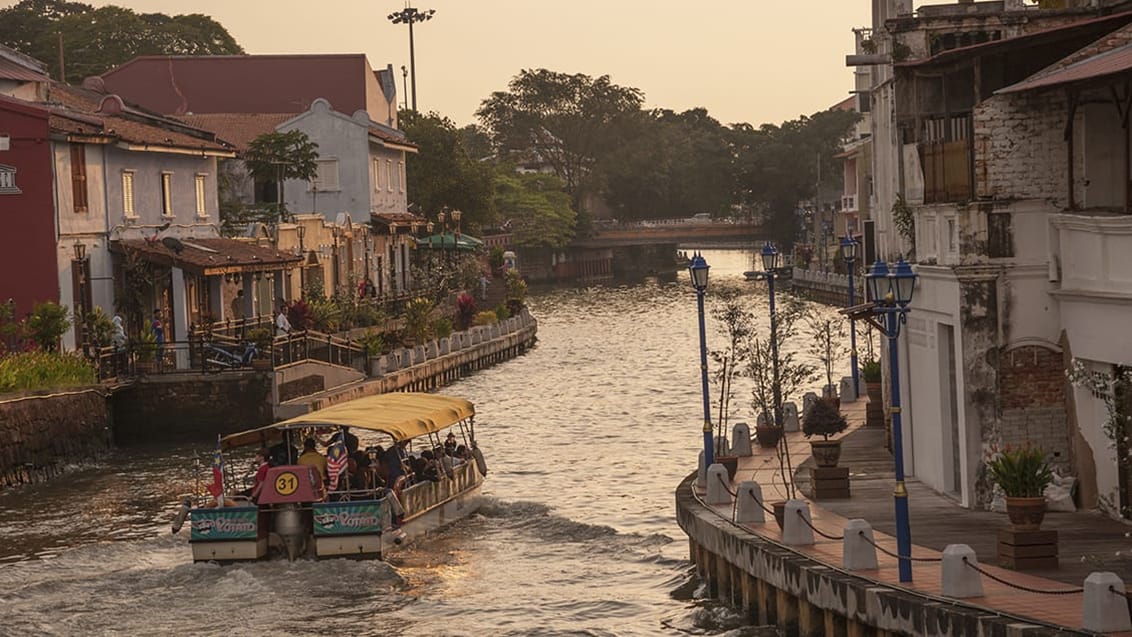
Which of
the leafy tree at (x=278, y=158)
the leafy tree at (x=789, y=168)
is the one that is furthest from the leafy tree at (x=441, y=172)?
the leafy tree at (x=789, y=168)

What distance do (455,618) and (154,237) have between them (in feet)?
107

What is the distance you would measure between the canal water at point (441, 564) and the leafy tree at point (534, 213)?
347 feet

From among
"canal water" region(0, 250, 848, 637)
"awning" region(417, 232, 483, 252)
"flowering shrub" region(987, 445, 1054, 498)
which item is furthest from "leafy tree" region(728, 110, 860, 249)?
"flowering shrub" region(987, 445, 1054, 498)

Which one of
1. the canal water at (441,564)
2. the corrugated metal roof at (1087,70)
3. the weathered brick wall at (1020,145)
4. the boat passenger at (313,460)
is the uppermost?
the corrugated metal roof at (1087,70)

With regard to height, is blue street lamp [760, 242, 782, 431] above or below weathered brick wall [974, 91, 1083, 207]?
below

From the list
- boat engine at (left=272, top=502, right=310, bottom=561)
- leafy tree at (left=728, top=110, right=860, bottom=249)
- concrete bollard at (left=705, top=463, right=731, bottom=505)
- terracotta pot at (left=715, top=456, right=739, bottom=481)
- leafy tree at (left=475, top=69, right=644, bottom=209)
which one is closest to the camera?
concrete bollard at (left=705, top=463, right=731, bottom=505)

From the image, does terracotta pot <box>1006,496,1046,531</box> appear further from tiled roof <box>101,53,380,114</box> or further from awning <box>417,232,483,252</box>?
tiled roof <box>101,53,380,114</box>

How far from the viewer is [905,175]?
34.2 metres

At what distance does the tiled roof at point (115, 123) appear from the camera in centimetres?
5541

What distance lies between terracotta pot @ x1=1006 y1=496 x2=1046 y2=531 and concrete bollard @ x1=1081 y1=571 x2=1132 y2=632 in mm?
4141

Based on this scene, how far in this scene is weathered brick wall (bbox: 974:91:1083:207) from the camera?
28.2 metres

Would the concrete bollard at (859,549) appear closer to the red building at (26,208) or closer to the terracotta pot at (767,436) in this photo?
the terracotta pot at (767,436)

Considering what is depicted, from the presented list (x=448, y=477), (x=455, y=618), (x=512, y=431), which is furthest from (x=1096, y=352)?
(x=512, y=431)

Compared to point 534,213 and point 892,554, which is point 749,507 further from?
point 534,213
